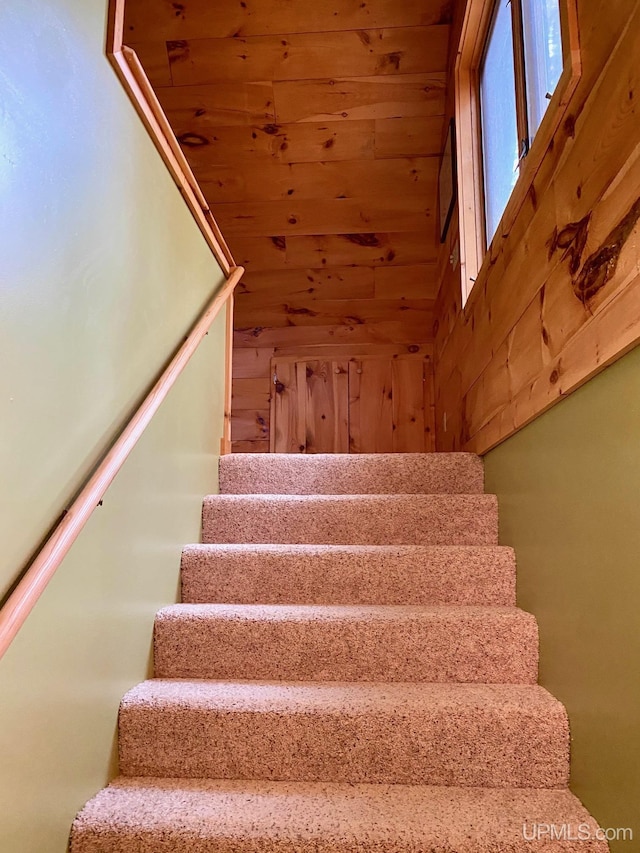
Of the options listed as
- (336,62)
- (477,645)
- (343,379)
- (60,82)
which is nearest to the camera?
(60,82)

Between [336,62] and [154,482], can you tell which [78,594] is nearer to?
[154,482]

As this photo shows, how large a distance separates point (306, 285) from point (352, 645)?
2810 millimetres

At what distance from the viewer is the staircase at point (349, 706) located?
1.14 meters

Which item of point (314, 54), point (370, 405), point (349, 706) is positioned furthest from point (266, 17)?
point (349, 706)

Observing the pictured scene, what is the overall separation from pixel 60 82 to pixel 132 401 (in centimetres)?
75

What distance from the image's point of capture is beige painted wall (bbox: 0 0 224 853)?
1.04 m

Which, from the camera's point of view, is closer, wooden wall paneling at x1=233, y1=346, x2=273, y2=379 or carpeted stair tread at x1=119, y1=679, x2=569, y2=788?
carpeted stair tread at x1=119, y1=679, x2=569, y2=788

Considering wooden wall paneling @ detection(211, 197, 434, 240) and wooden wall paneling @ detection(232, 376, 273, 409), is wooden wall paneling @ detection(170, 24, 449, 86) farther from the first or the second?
wooden wall paneling @ detection(232, 376, 273, 409)

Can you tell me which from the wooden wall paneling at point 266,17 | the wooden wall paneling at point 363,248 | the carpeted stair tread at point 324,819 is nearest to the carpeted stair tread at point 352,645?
the carpeted stair tread at point 324,819

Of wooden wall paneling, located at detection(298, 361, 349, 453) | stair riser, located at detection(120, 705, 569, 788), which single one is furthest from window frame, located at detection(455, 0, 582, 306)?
stair riser, located at detection(120, 705, 569, 788)

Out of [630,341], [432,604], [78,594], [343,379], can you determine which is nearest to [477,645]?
[432,604]

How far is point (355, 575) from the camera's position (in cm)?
175

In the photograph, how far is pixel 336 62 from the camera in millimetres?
2945

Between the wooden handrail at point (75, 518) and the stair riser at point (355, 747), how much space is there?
540 millimetres
